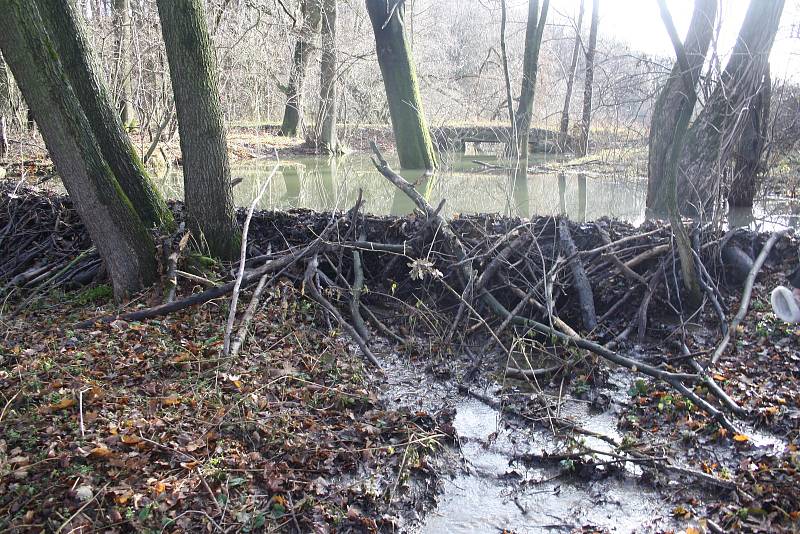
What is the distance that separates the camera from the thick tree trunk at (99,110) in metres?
6.16

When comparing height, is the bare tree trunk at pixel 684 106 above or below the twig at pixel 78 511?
above

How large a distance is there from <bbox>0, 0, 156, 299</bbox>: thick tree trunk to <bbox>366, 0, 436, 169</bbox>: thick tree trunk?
30.3ft

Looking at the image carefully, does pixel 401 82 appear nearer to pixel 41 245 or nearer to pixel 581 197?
pixel 581 197

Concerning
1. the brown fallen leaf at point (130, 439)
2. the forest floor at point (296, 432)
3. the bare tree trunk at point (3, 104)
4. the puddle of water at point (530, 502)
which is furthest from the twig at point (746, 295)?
the bare tree trunk at point (3, 104)

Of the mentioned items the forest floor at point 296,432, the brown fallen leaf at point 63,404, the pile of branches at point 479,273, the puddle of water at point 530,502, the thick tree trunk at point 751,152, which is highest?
the thick tree trunk at point 751,152

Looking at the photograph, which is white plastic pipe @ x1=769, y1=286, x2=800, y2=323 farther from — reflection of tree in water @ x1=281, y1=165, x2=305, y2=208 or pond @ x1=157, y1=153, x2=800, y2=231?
reflection of tree in water @ x1=281, y1=165, x2=305, y2=208

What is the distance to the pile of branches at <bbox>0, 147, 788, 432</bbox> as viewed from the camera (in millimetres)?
6281

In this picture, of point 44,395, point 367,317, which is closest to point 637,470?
point 367,317

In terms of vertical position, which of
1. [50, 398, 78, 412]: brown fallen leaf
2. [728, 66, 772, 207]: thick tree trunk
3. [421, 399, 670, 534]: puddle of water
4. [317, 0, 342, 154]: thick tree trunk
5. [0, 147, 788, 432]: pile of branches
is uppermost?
[317, 0, 342, 154]: thick tree trunk

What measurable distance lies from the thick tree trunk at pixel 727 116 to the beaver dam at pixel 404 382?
993 mm

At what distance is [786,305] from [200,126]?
544cm

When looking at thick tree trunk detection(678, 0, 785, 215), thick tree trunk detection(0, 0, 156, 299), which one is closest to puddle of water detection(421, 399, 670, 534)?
thick tree trunk detection(678, 0, 785, 215)

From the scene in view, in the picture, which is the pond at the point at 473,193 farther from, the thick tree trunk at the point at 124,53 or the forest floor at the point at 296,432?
the forest floor at the point at 296,432

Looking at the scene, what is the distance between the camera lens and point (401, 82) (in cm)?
1523
